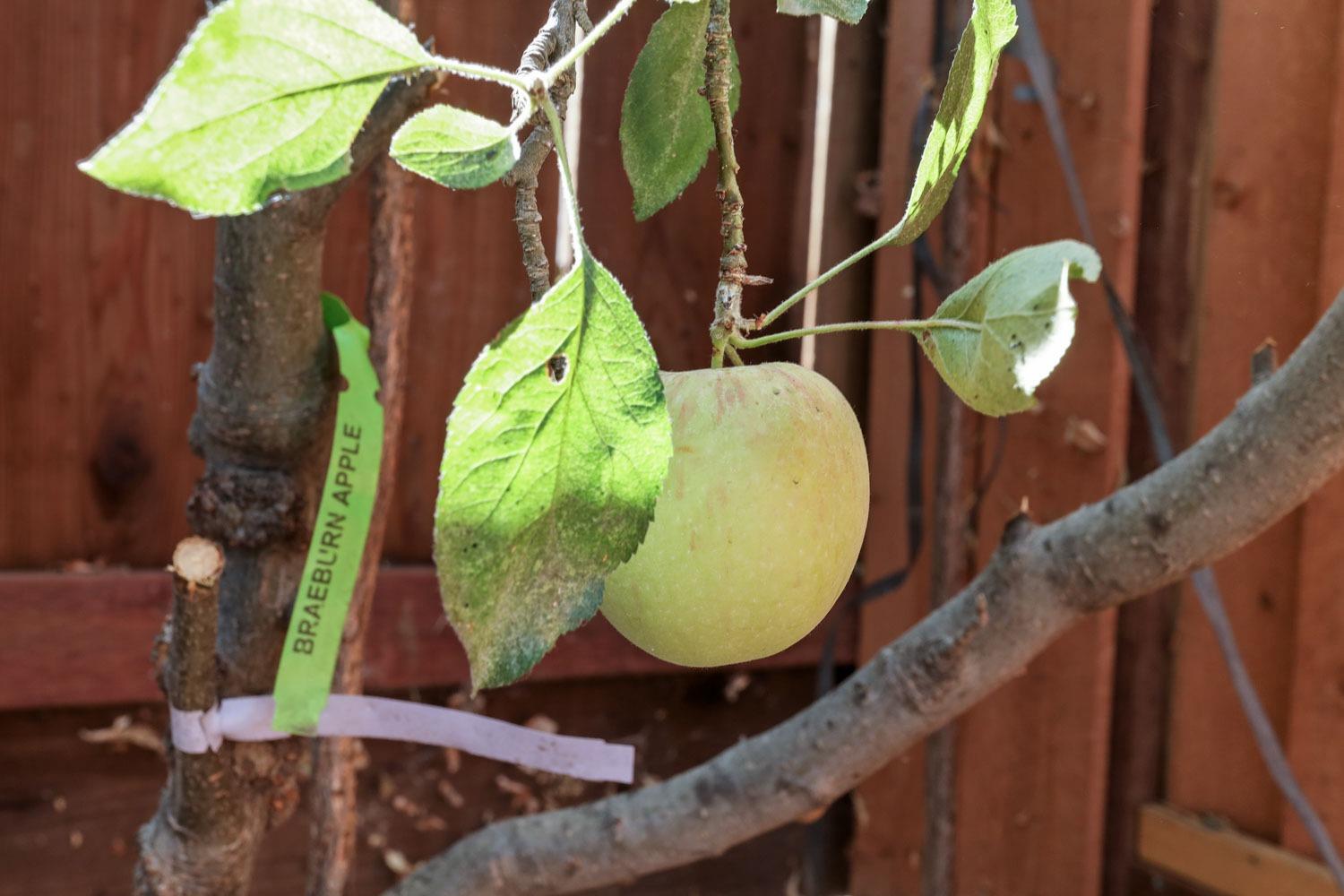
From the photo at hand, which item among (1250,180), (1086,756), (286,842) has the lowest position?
(286,842)

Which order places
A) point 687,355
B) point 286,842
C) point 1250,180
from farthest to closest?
point 687,355, point 286,842, point 1250,180

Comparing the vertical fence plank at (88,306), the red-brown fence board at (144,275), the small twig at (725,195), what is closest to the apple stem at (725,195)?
the small twig at (725,195)

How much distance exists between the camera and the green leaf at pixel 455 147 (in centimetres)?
22

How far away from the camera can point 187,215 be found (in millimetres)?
1157

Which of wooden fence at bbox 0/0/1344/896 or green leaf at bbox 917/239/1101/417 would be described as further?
wooden fence at bbox 0/0/1344/896

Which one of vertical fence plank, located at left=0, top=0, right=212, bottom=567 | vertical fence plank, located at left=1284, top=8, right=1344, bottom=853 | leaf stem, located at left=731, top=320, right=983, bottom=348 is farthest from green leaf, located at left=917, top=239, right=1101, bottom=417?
vertical fence plank, located at left=0, top=0, right=212, bottom=567

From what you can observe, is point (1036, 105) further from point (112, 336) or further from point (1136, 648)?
point (112, 336)

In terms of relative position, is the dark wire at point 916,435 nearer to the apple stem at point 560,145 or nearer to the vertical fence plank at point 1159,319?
the vertical fence plank at point 1159,319

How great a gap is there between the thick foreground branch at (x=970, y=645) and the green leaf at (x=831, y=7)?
1.31 ft

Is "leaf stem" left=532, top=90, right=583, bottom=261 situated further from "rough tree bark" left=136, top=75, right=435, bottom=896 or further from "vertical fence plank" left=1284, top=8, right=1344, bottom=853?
"vertical fence plank" left=1284, top=8, right=1344, bottom=853

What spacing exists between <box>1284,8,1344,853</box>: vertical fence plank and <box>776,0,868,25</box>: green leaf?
95 centimetres

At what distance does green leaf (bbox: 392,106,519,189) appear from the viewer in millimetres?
218

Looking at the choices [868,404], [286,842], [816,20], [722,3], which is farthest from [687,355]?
[722,3]

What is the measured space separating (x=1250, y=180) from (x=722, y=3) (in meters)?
1.08
